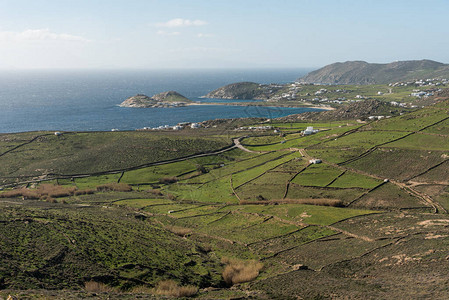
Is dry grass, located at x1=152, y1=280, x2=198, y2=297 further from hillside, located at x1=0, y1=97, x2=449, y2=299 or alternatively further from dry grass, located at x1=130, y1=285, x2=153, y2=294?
dry grass, located at x1=130, y1=285, x2=153, y2=294

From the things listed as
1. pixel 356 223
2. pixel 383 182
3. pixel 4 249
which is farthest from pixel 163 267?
pixel 383 182

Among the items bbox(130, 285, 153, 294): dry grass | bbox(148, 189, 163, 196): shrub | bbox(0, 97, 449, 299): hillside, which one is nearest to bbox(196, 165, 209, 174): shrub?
bbox(0, 97, 449, 299): hillside

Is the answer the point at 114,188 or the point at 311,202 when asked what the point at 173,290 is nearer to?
the point at 311,202

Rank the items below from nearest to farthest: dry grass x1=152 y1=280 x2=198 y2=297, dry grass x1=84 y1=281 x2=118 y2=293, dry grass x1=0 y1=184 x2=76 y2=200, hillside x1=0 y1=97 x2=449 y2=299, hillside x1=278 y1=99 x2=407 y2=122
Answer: dry grass x1=84 y1=281 x2=118 y2=293
dry grass x1=152 y1=280 x2=198 y2=297
hillside x1=0 y1=97 x2=449 y2=299
dry grass x1=0 y1=184 x2=76 y2=200
hillside x1=278 y1=99 x2=407 y2=122

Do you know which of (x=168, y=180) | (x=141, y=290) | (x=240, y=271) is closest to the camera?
(x=141, y=290)

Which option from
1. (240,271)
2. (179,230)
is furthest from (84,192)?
(240,271)
